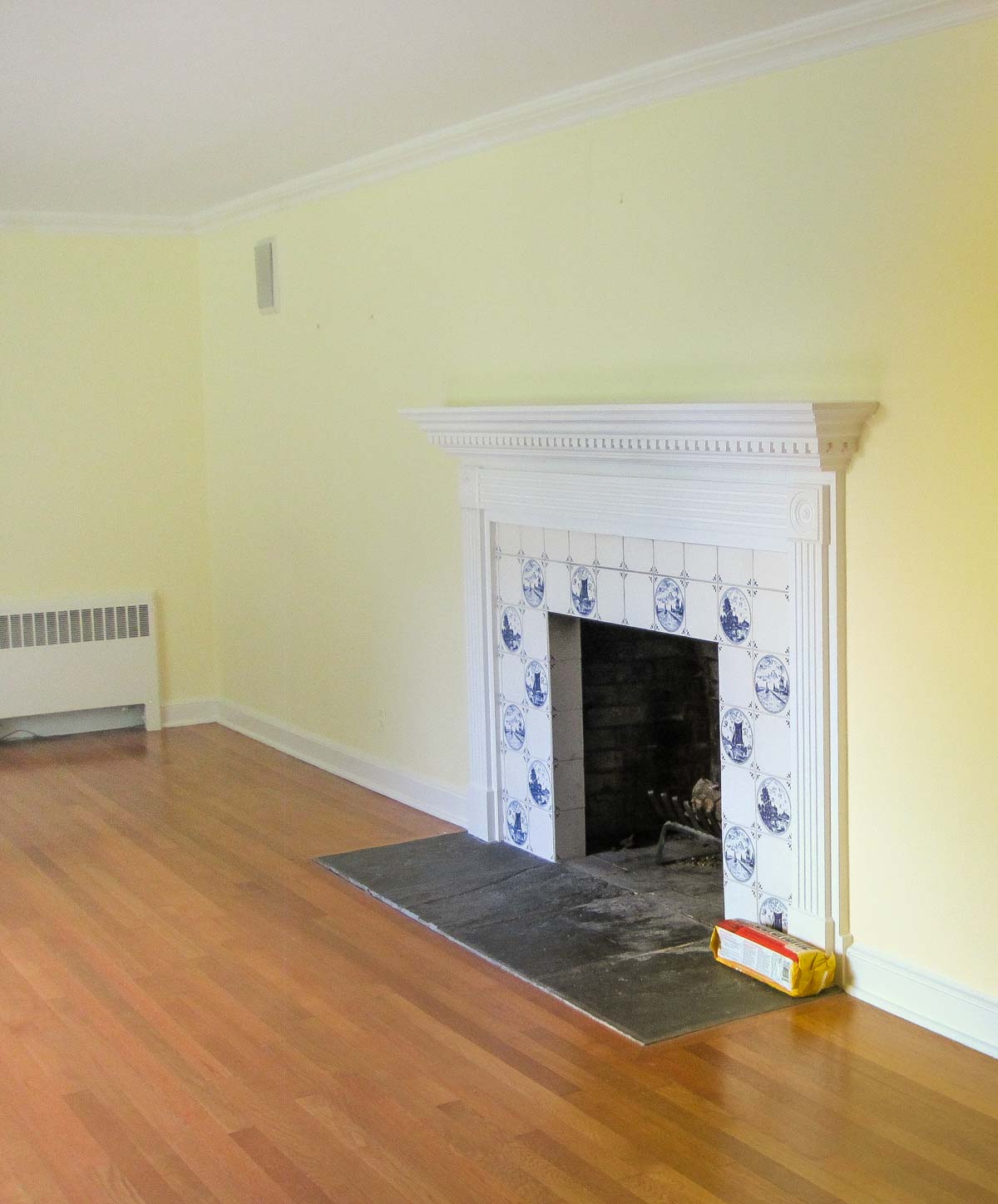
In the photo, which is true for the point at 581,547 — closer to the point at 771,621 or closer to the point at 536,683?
the point at 536,683

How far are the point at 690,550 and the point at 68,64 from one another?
2094 millimetres

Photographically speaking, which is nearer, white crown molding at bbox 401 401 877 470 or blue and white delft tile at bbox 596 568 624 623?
white crown molding at bbox 401 401 877 470

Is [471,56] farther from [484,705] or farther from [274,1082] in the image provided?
[274,1082]

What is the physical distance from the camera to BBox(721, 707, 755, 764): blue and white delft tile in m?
3.68

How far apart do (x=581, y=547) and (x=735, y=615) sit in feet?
2.36

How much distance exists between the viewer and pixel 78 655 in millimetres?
6570

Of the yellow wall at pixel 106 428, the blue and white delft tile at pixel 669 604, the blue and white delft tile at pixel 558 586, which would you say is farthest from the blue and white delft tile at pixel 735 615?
the yellow wall at pixel 106 428

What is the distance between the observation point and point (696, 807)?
450 centimetres

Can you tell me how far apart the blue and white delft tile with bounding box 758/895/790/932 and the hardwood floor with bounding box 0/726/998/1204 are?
0.94 feet

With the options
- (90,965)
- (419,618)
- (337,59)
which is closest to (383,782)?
(419,618)

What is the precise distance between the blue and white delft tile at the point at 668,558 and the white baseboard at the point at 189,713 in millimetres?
3567

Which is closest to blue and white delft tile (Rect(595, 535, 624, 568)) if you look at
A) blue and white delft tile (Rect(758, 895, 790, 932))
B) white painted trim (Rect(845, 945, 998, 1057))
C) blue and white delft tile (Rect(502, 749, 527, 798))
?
blue and white delft tile (Rect(502, 749, 527, 798))

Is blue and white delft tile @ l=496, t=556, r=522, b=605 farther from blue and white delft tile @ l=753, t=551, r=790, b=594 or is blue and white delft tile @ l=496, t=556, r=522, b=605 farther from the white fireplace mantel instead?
blue and white delft tile @ l=753, t=551, r=790, b=594

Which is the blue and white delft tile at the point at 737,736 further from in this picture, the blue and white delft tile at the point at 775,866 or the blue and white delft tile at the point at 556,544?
the blue and white delft tile at the point at 556,544
